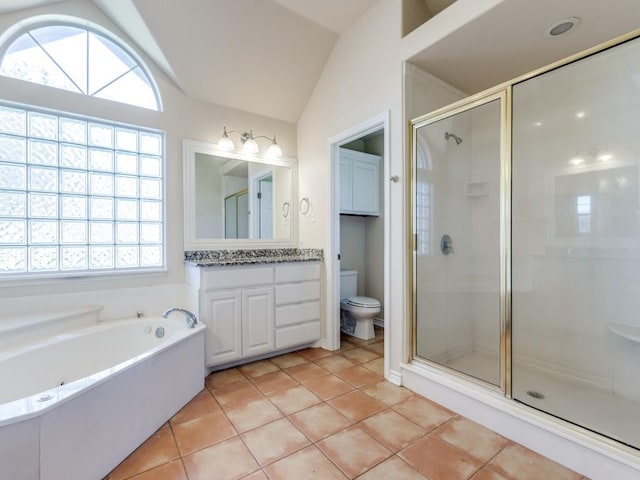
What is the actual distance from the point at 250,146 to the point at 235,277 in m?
1.37

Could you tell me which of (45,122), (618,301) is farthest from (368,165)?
(45,122)

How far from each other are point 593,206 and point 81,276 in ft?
12.1

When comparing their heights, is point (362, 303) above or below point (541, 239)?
below

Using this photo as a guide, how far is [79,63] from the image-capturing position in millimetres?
2314

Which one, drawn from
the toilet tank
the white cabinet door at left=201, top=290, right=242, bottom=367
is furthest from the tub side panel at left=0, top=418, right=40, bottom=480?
the toilet tank

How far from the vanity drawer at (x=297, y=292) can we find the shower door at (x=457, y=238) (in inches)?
41.7

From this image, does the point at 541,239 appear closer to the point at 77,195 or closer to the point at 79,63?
the point at 77,195

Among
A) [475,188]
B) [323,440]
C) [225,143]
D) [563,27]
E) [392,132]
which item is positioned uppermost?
[563,27]

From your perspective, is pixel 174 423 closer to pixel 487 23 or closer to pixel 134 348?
pixel 134 348

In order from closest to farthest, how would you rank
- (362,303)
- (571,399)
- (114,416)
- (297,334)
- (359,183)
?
1. (114,416)
2. (571,399)
3. (297,334)
4. (362,303)
5. (359,183)

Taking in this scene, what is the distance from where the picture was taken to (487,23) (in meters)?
1.80

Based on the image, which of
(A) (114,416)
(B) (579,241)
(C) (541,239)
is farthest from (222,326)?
(B) (579,241)

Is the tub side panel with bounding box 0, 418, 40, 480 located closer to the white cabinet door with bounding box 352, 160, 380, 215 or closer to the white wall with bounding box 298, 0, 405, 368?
the white wall with bounding box 298, 0, 405, 368

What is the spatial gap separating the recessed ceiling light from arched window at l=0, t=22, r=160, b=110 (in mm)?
2977
